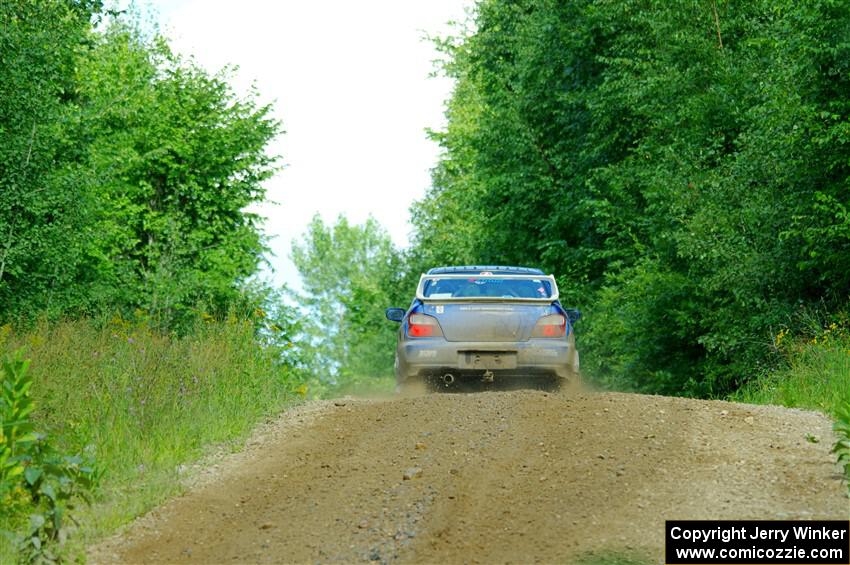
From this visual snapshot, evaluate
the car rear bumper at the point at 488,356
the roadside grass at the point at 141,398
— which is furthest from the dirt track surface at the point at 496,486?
the car rear bumper at the point at 488,356

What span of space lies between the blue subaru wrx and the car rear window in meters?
0.26

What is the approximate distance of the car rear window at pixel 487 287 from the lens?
1608 centimetres

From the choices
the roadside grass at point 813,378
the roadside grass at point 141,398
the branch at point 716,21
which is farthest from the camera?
the branch at point 716,21

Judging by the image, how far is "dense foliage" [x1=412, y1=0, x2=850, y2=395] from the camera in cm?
1955

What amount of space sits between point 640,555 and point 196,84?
1521 inches

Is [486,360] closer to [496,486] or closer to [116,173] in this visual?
[496,486]

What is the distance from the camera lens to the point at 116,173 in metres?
27.2

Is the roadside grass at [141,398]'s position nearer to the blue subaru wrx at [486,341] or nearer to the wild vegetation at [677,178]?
the blue subaru wrx at [486,341]

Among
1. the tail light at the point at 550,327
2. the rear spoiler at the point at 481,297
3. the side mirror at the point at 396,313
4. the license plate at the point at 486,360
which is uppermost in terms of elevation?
the rear spoiler at the point at 481,297

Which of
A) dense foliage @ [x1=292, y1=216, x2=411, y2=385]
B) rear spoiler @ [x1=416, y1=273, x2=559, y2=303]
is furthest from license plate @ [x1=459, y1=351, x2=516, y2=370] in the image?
dense foliage @ [x1=292, y1=216, x2=411, y2=385]

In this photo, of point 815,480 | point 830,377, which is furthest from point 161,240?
point 815,480

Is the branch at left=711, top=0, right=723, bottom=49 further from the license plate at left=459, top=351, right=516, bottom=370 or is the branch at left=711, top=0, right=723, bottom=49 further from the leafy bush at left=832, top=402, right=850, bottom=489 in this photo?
the leafy bush at left=832, top=402, right=850, bottom=489

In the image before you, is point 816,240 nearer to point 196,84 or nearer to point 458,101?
point 196,84

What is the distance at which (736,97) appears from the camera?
25359 mm
